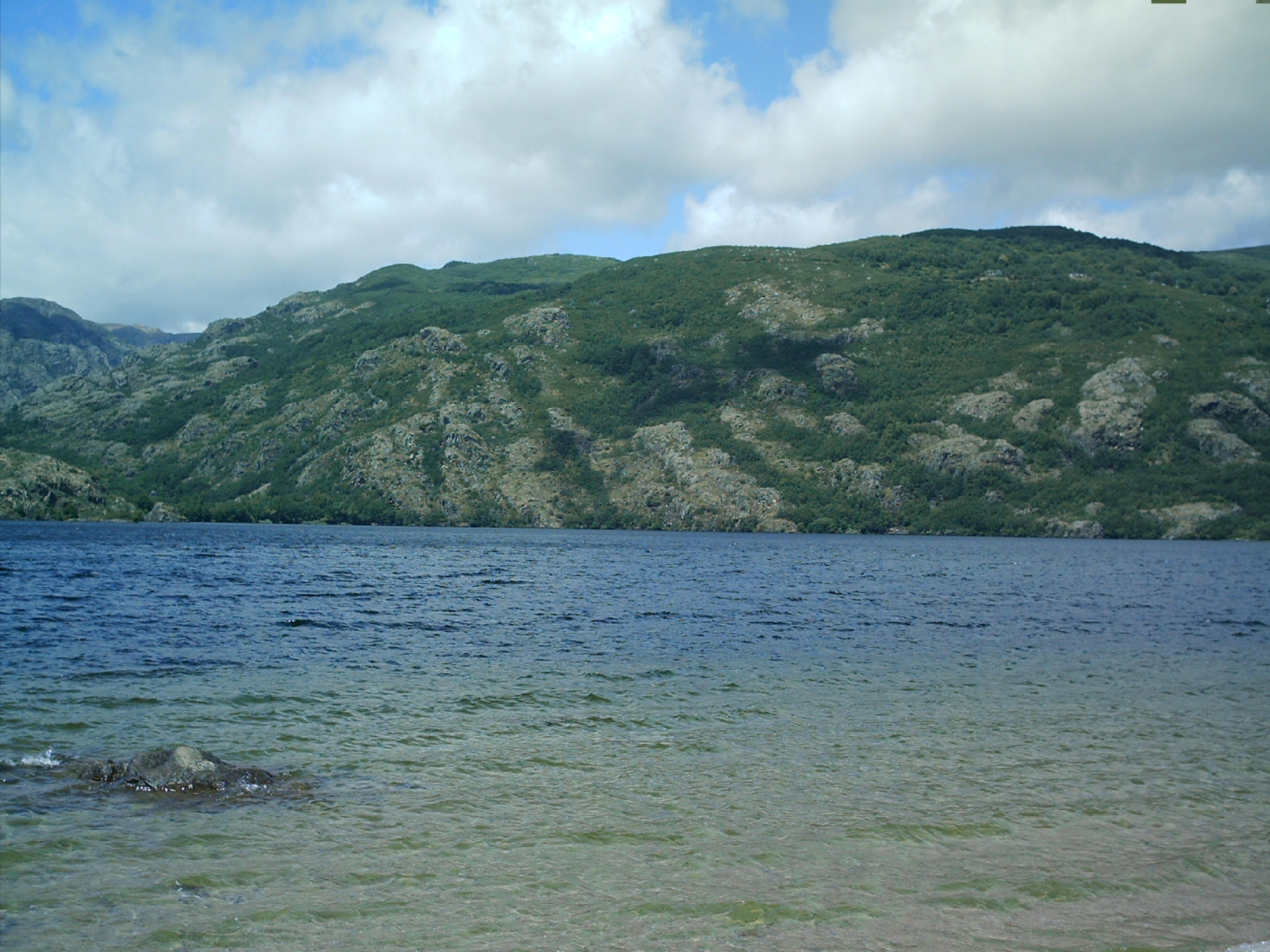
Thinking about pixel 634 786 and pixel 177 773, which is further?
pixel 634 786

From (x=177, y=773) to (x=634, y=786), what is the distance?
9678mm

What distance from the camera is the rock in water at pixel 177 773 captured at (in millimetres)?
17047

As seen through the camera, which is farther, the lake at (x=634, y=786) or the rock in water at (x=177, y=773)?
the rock in water at (x=177, y=773)

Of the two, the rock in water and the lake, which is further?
the rock in water

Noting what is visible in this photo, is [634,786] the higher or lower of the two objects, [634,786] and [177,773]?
the lower

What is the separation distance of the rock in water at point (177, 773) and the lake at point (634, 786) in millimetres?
541

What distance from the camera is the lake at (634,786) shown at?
467 inches

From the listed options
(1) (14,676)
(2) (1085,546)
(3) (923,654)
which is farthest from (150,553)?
(2) (1085,546)

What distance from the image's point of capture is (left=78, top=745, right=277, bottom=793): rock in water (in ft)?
55.9

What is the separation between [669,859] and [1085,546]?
600 ft

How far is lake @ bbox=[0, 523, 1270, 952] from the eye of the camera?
11.9 meters

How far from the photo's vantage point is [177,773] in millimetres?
17234

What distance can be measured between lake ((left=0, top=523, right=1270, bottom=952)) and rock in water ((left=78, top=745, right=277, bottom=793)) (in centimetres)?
54

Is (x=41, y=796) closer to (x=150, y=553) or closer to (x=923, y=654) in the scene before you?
(x=923, y=654)
